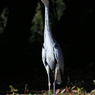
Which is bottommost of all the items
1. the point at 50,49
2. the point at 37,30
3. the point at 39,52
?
the point at 39,52


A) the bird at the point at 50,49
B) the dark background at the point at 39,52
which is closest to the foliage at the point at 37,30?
the dark background at the point at 39,52

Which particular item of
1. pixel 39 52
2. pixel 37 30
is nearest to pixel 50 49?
pixel 39 52

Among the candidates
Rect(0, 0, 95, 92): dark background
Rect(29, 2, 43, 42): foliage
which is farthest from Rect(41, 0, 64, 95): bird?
Rect(29, 2, 43, 42): foliage

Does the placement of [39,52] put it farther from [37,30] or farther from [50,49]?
[50,49]

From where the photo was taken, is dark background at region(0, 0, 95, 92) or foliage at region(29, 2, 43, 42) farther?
foliage at region(29, 2, 43, 42)

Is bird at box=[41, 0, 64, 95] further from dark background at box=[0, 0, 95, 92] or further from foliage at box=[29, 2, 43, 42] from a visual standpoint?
foliage at box=[29, 2, 43, 42]

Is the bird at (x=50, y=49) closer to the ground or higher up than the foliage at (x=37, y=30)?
closer to the ground

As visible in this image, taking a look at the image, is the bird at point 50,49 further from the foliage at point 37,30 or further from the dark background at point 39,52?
the foliage at point 37,30

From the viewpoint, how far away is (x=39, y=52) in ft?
26.2

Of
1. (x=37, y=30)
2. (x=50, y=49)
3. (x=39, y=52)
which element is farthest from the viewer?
(x=37, y=30)

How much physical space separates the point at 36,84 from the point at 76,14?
253cm

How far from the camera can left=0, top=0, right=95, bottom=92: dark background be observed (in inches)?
276

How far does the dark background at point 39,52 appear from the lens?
7.01 meters

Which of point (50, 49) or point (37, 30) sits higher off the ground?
point (37, 30)
